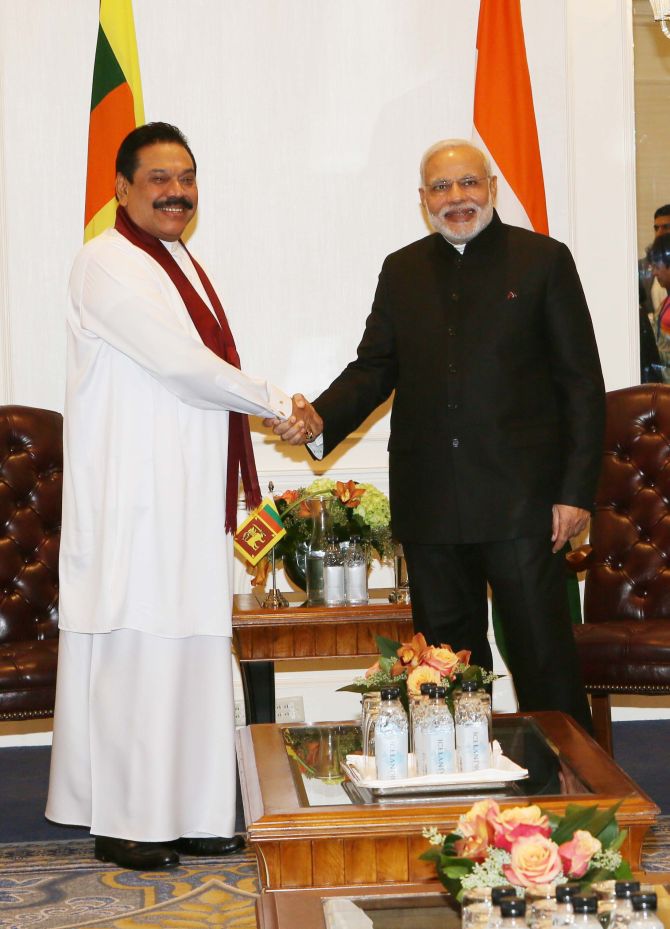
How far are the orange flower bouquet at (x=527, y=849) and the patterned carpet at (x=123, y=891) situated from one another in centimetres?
152

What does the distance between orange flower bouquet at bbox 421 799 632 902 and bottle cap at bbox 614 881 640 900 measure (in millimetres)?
86

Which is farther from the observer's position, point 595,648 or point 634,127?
point 634,127

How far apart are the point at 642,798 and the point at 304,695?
3194 millimetres

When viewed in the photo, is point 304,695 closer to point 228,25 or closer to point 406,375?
point 406,375

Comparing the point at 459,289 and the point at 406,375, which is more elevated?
the point at 459,289

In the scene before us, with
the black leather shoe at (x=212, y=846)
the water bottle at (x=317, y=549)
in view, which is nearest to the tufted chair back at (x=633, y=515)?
the water bottle at (x=317, y=549)

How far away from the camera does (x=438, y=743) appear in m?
2.75

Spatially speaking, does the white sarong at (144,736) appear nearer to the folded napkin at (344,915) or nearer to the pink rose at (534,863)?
the folded napkin at (344,915)

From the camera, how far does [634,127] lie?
18.3ft

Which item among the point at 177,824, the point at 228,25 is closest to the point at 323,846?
the point at 177,824

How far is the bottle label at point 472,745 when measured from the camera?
2.76 metres

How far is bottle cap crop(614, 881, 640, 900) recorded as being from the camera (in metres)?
1.66

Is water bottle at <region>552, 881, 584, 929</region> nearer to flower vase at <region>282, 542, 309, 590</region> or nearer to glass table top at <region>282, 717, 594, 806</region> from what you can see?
glass table top at <region>282, 717, 594, 806</region>

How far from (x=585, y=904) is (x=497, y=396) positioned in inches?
92.5
